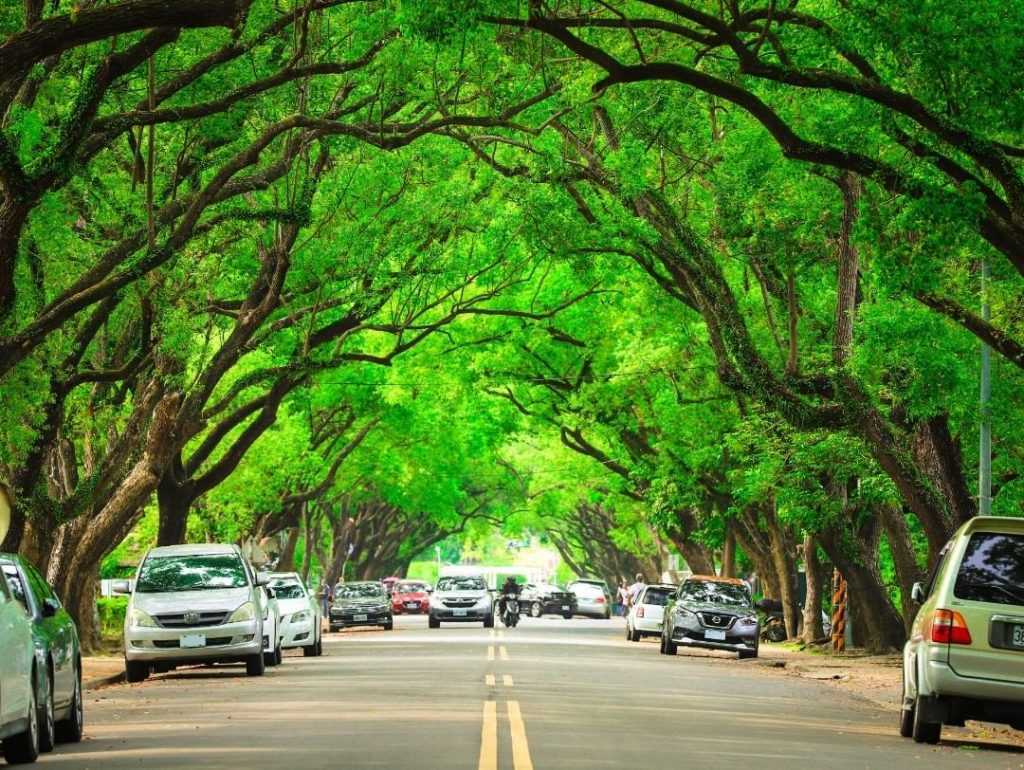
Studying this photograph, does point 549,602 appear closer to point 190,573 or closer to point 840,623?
point 840,623

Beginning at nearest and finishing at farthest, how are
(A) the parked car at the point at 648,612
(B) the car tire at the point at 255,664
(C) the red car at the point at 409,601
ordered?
(B) the car tire at the point at 255,664 → (A) the parked car at the point at 648,612 → (C) the red car at the point at 409,601

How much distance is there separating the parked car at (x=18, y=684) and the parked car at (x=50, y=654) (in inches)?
6.6

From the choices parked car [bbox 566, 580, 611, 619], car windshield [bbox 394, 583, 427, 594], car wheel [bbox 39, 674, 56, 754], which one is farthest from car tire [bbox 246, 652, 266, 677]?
car windshield [bbox 394, 583, 427, 594]

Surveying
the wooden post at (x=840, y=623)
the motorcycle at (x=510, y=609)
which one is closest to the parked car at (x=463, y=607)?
the motorcycle at (x=510, y=609)

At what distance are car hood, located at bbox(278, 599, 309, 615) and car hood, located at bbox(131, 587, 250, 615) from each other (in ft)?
24.2

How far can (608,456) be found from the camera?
5341 centimetres

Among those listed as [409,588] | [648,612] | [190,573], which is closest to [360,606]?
[648,612]

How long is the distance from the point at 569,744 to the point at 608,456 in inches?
1528

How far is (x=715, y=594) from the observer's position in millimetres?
37750

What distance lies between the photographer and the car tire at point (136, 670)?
25656mm

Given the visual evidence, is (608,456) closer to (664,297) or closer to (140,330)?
(664,297)

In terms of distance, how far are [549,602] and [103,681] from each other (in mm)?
53247

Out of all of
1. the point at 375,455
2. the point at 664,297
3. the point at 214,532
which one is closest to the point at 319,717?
the point at 664,297

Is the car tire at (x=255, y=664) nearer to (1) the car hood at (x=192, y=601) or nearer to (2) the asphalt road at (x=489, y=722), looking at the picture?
(2) the asphalt road at (x=489, y=722)
